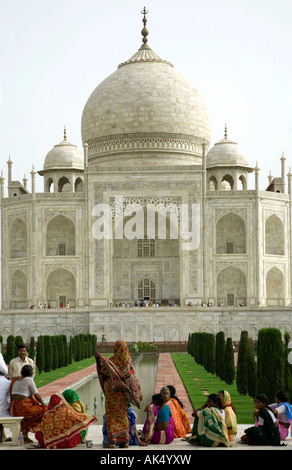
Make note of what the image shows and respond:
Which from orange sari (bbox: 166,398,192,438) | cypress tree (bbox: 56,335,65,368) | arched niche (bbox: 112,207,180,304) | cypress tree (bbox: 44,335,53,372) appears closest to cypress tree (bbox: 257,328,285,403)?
orange sari (bbox: 166,398,192,438)

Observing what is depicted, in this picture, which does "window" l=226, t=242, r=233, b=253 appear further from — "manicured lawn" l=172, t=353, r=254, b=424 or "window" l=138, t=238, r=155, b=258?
"manicured lawn" l=172, t=353, r=254, b=424

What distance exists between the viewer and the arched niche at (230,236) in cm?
2839

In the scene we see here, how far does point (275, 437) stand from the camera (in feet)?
21.0

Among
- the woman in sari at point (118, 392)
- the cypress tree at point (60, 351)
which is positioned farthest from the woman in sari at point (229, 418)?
the cypress tree at point (60, 351)

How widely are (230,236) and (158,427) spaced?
22.1m

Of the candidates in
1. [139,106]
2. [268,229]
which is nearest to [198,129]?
[139,106]

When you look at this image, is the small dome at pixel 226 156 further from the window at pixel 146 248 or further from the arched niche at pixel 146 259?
the window at pixel 146 248

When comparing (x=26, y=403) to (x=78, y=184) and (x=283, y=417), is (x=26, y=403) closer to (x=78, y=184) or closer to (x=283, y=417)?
(x=283, y=417)

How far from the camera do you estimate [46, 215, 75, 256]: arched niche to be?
2841 cm

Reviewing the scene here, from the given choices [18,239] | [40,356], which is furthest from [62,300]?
[40,356]

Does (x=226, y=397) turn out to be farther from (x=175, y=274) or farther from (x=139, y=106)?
(x=139, y=106)

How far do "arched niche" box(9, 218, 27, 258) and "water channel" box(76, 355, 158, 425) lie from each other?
41.8 feet

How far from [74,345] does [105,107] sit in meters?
14.7

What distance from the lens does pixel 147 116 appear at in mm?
30703
